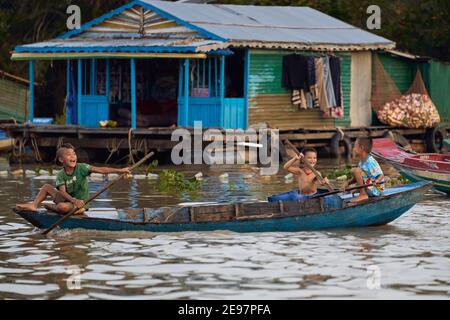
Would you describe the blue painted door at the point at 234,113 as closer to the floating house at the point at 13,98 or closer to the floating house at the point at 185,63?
the floating house at the point at 185,63

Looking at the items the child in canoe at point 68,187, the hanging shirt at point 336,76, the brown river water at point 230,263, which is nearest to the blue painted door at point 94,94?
the hanging shirt at point 336,76

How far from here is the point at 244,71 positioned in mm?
25578

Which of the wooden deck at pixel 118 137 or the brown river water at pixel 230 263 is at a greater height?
the wooden deck at pixel 118 137

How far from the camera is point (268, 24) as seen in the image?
26.8 meters

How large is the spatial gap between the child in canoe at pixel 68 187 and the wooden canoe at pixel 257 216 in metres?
0.15

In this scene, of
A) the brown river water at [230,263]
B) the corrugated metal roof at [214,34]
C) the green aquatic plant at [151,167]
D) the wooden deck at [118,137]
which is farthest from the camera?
the corrugated metal roof at [214,34]

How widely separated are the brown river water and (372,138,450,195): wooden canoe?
6.18ft

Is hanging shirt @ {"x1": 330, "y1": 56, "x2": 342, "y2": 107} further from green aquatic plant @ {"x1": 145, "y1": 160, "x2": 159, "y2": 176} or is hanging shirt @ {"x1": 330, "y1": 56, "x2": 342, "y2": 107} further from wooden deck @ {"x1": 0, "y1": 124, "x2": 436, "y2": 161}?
green aquatic plant @ {"x1": 145, "y1": 160, "x2": 159, "y2": 176}

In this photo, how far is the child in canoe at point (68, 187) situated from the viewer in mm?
13727

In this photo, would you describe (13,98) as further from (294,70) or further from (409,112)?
(409,112)

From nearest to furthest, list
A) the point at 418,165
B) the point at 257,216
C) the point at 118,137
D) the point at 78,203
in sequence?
the point at 78,203 → the point at 257,216 → the point at 418,165 → the point at 118,137

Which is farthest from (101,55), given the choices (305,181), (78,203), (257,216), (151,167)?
(257,216)

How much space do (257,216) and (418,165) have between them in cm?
510

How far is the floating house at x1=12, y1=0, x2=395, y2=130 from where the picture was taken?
24359mm
